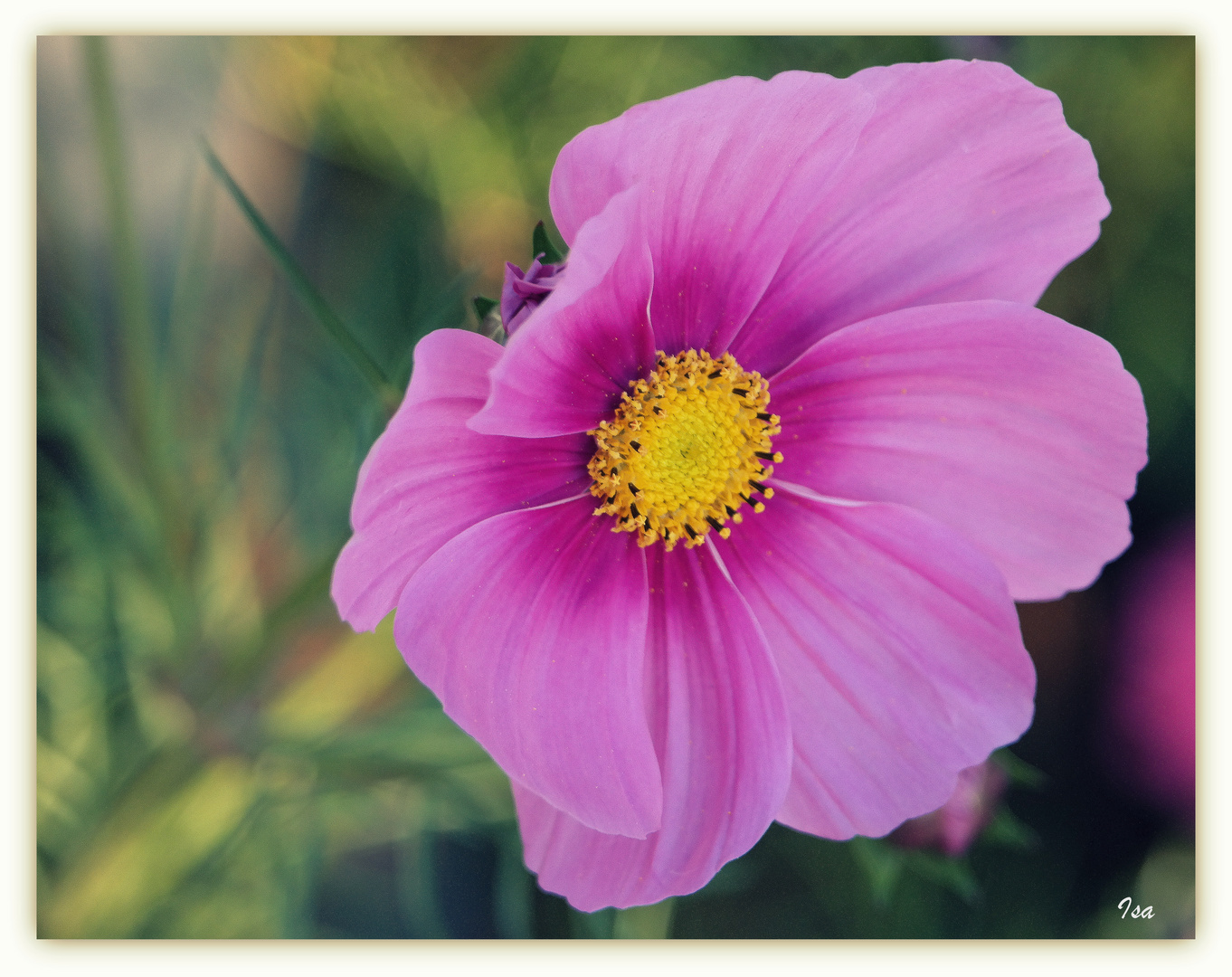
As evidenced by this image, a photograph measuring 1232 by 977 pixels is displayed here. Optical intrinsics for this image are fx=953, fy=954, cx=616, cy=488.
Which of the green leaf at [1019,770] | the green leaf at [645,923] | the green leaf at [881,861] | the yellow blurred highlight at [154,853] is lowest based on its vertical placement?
the yellow blurred highlight at [154,853]

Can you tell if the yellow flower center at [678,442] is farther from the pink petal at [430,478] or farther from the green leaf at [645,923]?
the green leaf at [645,923]

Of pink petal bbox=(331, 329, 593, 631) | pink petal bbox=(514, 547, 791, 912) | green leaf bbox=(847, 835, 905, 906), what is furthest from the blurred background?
pink petal bbox=(514, 547, 791, 912)

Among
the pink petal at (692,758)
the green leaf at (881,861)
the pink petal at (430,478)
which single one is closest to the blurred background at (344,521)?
the green leaf at (881,861)

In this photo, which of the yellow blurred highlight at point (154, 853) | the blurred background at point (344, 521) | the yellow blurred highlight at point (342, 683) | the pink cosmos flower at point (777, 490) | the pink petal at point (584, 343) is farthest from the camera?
the yellow blurred highlight at point (342, 683)

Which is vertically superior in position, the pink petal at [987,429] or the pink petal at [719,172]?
the pink petal at [719,172]

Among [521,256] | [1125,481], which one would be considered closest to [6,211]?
[521,256]

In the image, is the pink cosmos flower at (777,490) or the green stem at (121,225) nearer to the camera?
the pink cosmos flower at (777,490)

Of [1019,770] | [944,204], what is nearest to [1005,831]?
[1019,770]

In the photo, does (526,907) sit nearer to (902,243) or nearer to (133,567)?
(133,567)
